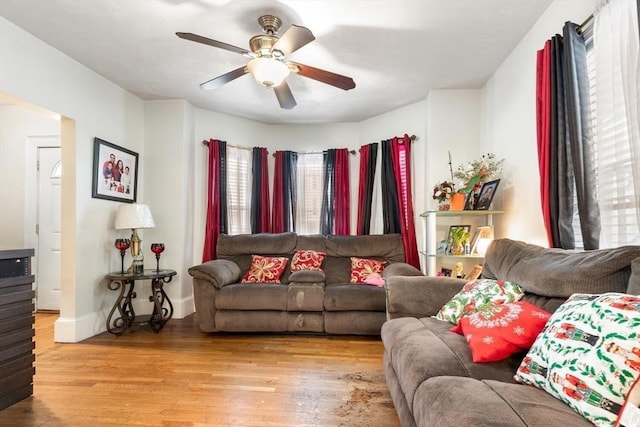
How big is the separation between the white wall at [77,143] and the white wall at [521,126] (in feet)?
12.4

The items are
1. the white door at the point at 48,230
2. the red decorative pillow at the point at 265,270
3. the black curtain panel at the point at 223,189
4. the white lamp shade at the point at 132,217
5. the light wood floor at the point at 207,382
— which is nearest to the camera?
the light wood floor at the point at 207,382

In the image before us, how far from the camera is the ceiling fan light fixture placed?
2.29 meters

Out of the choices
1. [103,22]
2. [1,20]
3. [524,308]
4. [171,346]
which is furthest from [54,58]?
[524,308]

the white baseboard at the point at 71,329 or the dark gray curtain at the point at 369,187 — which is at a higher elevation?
the dark gray curtain at the point at 369,187

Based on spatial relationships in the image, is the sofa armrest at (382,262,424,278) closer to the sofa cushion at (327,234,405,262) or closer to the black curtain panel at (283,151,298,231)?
the sofa cushion at (327,234,405,262)

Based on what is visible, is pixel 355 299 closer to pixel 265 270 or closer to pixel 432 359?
pixel 265 270

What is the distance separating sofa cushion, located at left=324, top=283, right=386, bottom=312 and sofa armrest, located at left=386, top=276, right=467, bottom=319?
851mm

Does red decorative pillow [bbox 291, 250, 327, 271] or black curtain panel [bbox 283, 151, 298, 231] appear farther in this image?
black curtain panel [bbox 283, 151, 298, 231]

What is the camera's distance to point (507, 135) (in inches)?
117

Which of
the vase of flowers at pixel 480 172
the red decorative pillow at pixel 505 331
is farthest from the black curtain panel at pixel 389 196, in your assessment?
the red decorative pillow at pixel 505 331

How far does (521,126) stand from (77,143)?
151 inches

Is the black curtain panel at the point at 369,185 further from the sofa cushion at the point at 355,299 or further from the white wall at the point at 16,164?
the white wall at the point at 16,164

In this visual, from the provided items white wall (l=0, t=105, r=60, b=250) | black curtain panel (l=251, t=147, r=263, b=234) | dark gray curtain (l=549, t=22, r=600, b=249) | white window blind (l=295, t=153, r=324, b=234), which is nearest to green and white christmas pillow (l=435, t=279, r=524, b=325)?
dark gray curtain (l=549, t=22, r=600, b=249)

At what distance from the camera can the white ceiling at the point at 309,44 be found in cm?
228
